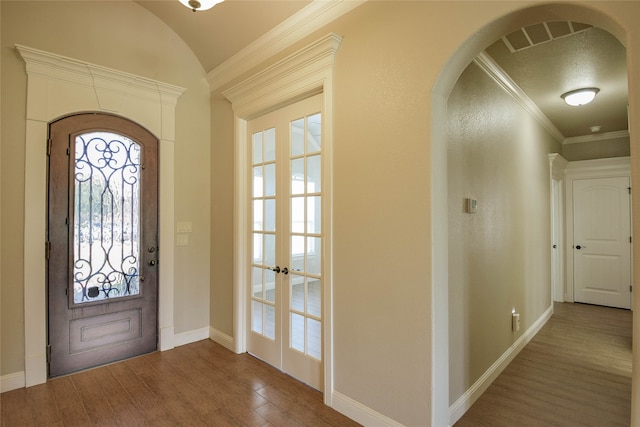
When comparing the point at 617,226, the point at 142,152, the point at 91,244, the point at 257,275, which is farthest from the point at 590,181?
the point at 91,244

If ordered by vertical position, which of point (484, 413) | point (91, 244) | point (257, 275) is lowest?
point (484, 413)

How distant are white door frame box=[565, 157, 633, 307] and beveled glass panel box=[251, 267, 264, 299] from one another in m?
5.69

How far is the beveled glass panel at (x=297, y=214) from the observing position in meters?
2.72

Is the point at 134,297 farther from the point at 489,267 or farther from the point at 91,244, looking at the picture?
the point at 489,267

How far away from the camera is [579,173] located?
222 inches

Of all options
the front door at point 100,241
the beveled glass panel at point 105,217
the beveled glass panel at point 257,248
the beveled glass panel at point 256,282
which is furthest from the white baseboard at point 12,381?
the beveled glass panel at point 257,248

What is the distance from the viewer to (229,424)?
2.16 meters

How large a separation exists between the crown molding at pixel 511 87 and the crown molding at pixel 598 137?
3.48 feet

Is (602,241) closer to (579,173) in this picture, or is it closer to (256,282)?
(579,173)

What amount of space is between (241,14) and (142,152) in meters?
1.64

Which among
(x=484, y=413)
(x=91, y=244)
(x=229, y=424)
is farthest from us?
(x=91, y=244)

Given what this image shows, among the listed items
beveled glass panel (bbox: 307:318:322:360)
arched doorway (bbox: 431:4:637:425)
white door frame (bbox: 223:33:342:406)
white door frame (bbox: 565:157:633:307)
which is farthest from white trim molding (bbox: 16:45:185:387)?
white door frame (bbox: 565:157:633:307)

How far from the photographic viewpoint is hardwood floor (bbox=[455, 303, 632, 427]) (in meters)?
2.29

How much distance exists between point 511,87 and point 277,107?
7.99ft
